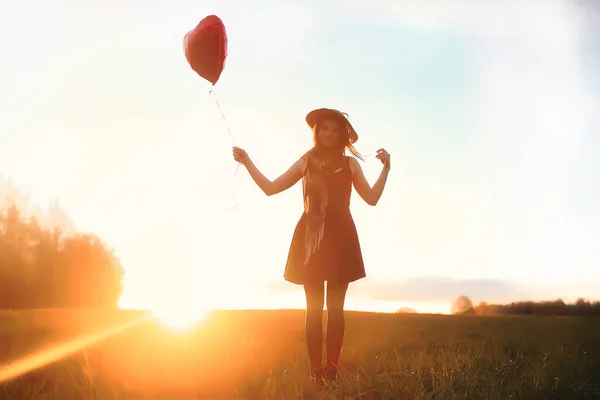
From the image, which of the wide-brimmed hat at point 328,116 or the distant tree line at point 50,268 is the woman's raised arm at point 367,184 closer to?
the wide-brimmed hat at point 328,116

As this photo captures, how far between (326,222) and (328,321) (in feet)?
3.45

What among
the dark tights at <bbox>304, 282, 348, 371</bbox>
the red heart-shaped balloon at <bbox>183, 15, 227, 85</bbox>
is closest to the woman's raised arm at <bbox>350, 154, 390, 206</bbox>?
the dark tights at <bbox>304, 282, 348, 371</bbox>

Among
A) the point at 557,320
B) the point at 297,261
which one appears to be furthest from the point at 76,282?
the point at 297,261

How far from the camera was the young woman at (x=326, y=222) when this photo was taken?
20.6 feet

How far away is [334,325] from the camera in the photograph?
6262mm

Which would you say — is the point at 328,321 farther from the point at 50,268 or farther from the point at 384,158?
the point at 50,268

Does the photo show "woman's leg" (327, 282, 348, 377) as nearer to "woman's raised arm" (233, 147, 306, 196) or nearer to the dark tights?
the dark tights

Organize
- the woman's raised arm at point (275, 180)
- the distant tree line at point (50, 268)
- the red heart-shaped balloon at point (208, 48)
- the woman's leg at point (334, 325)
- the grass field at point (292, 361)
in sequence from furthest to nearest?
1. the distant tree line at point (50, 268)
2. the red heart-shaped balloon at point (208, 48)
3. the woman's raised arm at point (275, 180)
4. the woman's leg at point (334, 325)
5. the grass field at point (292, 361)

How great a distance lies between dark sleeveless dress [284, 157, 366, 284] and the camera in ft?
20.6

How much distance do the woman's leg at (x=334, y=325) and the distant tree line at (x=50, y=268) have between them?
2036 centimetres

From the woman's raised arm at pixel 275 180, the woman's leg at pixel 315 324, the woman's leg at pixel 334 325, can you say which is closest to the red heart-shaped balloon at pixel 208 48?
the woman's raised arm at pixel 275 180

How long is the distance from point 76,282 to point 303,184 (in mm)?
22613

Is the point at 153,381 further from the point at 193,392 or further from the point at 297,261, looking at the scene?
the point at 297,261

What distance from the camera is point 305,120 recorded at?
6.79 m
